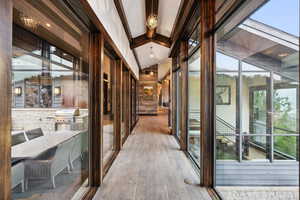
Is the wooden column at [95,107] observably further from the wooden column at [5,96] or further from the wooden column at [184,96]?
the wooden column at [184,96]

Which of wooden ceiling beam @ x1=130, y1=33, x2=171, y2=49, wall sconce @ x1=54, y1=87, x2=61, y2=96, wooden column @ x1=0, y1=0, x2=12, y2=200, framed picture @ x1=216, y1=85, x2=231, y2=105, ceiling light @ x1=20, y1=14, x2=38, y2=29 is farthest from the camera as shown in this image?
wooden ceiling beam @ x1=130, y1=33, x2=171, y2=49

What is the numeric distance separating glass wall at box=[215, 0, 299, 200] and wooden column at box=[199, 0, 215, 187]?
3.7 inches

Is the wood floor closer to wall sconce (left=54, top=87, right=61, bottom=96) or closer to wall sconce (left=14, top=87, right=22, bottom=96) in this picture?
wall sconce (left=54, top=87, right=61, bottom=96)

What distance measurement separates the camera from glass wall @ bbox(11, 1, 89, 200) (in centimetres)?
125

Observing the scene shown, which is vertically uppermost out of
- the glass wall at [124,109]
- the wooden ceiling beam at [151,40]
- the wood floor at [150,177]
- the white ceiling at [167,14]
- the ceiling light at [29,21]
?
the white ceiling at [167,14]

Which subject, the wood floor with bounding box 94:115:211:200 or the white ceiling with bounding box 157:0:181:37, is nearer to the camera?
the wood floor with bounding box 94:115:211:200

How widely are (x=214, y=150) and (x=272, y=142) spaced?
1.07 m

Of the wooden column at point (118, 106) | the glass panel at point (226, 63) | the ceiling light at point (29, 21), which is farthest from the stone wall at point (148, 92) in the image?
the ceiling light at point (29, 21)

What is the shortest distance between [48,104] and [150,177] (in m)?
2.10

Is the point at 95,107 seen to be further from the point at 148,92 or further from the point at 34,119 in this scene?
the point at 148,92

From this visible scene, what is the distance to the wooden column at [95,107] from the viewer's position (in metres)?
2.57

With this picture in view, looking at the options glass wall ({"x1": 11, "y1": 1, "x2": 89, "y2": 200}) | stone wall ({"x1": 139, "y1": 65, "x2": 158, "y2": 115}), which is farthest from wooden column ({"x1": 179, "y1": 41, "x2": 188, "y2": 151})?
stone wall ({"x1": 139, "y1": 65, "x2": 158, "y2": 115})

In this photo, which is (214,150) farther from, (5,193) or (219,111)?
(5,193)

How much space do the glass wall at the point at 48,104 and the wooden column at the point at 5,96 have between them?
0.33ft
